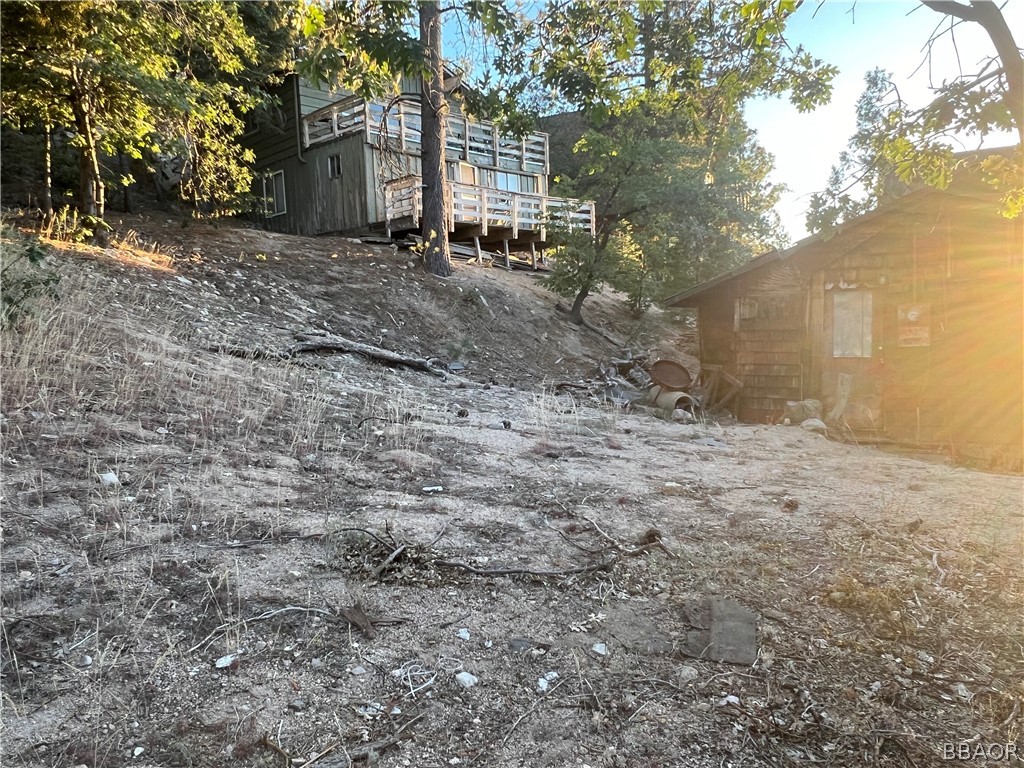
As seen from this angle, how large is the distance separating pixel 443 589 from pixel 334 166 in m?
19.6

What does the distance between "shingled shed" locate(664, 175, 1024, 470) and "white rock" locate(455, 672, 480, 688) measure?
31.7 ft

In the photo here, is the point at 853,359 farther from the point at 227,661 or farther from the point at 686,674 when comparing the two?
the point at 227,661

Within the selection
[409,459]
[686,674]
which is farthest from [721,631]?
[409,459]

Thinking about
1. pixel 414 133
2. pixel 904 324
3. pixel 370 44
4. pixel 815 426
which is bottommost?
pixel 815 426

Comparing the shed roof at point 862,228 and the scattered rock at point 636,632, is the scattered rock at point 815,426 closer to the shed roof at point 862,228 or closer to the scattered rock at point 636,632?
the shed roof at point 862,228

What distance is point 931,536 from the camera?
442 cm

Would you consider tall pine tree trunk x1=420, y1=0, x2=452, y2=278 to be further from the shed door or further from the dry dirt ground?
the dry dirt ground

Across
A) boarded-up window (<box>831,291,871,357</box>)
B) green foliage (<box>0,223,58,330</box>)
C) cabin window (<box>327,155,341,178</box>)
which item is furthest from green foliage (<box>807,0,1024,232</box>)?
cabin window (<box>327,155,341,178</box>)

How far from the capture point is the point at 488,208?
20.2 m

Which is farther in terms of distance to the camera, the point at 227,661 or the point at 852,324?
the point at 852,324

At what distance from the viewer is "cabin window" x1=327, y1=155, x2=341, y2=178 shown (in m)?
19.9

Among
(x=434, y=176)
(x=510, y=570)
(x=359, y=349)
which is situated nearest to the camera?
(x=510, y=570)

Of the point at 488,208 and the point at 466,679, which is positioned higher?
the point at 488,208

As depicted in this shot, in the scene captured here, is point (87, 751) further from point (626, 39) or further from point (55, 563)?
point (626, 39)
